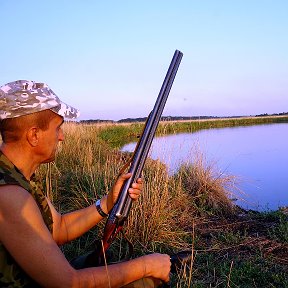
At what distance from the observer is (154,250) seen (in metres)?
3.88

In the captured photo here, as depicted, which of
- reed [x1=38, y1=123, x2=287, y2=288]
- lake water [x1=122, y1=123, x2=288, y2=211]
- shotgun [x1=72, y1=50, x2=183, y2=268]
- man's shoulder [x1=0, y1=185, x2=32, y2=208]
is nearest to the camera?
man's shoulder [x1=0, y1=185, x2=32, y2=208]

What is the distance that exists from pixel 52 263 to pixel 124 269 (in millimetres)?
357

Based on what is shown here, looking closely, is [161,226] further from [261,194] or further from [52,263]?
[261,194]

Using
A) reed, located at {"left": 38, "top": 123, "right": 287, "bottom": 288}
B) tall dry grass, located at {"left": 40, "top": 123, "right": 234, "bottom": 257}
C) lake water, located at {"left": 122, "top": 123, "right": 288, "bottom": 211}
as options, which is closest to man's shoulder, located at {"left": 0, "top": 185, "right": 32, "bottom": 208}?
reed, located at {"left": 38, "top": 123, "right": 287, "bottom": 288}

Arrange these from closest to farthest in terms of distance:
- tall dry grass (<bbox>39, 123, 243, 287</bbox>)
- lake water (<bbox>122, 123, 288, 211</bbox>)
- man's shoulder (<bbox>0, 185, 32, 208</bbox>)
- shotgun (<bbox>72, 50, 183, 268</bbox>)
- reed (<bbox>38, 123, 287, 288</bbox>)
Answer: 1. man's shoulder (<bbox>0, 185, 32, 208</bbox>)
2. shotgun (<bbox>72, 50, 183, 268</bbox>)
3. reed (<bbox>38, 123, 287, 288</bbox>)
4. tall dry grass (<bbox>39, 123, 243, 287</bbox>)
5. lake water (<bbox>122, 123, 288, 211</bbox>)

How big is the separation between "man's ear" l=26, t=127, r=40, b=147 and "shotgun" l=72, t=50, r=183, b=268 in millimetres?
554

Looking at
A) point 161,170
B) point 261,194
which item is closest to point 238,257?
point 161,170

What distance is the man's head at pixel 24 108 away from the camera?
156 centimetres

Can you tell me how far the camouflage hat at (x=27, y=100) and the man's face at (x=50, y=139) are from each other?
0.04 meters

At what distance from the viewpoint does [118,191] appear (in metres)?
2.13

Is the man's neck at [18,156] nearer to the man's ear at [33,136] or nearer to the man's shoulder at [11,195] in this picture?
the man's ear at [33,136]

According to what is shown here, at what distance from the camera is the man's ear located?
62.5 inches

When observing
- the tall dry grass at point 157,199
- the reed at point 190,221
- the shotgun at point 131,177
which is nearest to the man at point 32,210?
the shotgun at point 131,177

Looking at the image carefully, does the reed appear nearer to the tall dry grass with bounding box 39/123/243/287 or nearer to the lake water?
the tall dry grass with bounding box 39/123/243/287
